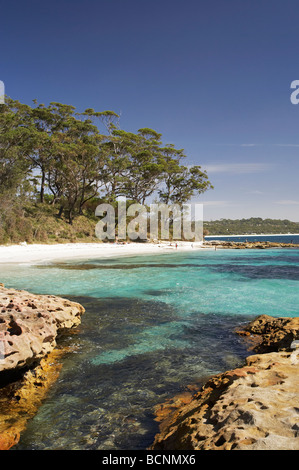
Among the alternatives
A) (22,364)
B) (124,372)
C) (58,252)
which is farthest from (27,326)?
(58,252)

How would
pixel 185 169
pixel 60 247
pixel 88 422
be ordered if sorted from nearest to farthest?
pixel 88 422 < pixel 60 247 < pixel 185 169

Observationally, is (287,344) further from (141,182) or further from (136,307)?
(141,182)

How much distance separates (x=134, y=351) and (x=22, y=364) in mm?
2239

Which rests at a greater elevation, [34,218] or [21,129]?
[21,129]

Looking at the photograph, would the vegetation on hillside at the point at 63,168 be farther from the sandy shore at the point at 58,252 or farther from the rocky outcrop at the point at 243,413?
the rocky outcrop at the point at 243,413

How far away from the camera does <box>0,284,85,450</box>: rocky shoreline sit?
11.3ft

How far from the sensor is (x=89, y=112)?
3844cm

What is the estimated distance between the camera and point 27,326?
4484 mm

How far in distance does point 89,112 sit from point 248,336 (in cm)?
3877

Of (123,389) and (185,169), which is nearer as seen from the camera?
(123,389)

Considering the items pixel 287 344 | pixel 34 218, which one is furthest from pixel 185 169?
pixel 287 344

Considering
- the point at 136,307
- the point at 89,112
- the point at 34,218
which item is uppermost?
the point at 89,112

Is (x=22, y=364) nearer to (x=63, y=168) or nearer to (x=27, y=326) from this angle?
(x=27, y=326)
